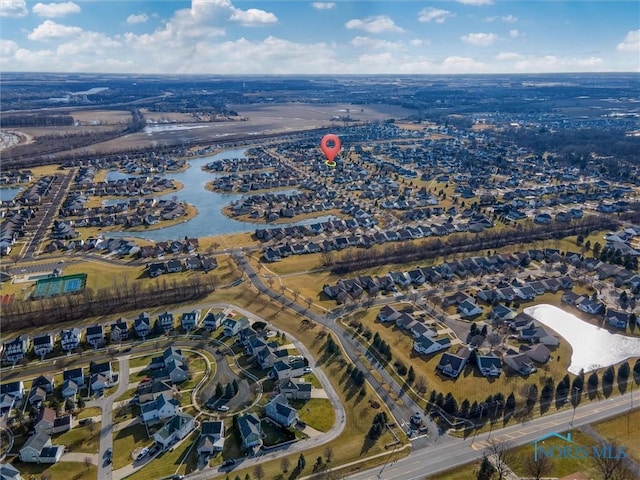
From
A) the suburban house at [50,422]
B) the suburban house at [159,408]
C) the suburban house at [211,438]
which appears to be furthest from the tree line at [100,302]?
the suburban house at [211,438]

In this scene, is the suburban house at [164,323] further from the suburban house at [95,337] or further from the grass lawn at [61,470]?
the grass lawn at [61,470]

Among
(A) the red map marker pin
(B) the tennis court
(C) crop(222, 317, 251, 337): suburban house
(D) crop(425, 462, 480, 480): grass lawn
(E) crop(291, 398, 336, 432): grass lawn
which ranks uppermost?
(A) the red map marker pin

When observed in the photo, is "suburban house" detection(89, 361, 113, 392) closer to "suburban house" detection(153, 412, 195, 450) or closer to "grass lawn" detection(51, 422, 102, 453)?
"grass lawn" detection(51, 422, 102, 453)

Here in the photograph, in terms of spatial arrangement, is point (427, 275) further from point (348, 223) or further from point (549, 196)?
point (549, 196)

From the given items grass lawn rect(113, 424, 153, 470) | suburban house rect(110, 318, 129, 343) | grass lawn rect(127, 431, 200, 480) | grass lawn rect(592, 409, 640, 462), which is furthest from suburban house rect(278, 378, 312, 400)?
grass lawn rect(592, 409, 640, 462)

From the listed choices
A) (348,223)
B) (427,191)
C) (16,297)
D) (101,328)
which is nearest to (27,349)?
(101,328)

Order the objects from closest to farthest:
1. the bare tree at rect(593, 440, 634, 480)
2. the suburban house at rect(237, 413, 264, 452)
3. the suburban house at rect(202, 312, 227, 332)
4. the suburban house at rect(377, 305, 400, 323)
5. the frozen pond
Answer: the bare tree at rect(593, 440, 634, 480), the suburban house at rect(237, 413, 264, 452), the frozen pond, the suburban house at rect(202, 312, 227, 332), the suburban house at rect(377, 305, 400, 323)
